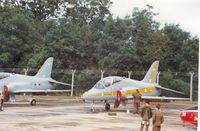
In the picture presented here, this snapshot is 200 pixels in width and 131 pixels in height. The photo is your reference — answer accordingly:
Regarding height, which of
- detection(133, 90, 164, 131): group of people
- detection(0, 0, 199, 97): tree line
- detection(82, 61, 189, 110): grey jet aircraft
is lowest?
detection(133, 90, 164, 131): group of people

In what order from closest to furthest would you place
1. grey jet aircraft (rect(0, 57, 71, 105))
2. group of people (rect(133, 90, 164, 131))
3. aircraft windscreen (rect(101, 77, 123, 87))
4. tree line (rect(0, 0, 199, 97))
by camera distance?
group of people (rect(133, 90, 164, 131))
aircraft windscreen (rect(101, 77, 123, 87))
grey jet aircraft (rect(0, 57, 71, 105))
tree line (rect(0, 0, 199, 97))

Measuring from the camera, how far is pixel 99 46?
48156 mm

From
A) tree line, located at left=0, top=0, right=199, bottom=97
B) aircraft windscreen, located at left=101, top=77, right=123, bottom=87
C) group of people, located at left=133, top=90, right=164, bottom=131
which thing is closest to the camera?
group of people, located at left=133, top=90, right=164, bottom=131

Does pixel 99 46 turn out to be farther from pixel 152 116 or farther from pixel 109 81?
pixel 152 116

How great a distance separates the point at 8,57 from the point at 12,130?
35.3 m

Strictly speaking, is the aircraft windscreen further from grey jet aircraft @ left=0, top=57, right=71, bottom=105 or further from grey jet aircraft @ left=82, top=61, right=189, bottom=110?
grey jet aircraft @ left=0, top=57, right=71, bottom=105

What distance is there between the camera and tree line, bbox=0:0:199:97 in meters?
44.5

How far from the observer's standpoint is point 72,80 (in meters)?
40.4

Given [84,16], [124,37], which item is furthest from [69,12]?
[124,37]

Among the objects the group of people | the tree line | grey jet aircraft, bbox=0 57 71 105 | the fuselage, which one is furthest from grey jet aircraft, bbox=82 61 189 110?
the tree line

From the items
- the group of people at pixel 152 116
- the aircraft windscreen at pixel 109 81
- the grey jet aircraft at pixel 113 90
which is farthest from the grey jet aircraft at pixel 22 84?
the group of people at pixel 152 116

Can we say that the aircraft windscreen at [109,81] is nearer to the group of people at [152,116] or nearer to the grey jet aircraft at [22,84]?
the grey jet aircraft at [22,84]

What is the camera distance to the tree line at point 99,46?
44.5 metres

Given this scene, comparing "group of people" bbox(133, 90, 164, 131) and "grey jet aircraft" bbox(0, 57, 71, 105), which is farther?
"grey jet aircraft" bbox(0, 57, 71, 105)
